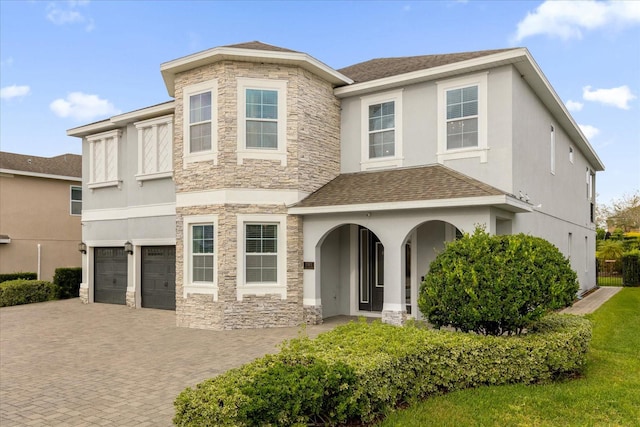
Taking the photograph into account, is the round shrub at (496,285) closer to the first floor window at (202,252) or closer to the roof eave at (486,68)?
the roof eave at (486,68)

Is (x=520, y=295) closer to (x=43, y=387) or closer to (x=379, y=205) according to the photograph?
(x=379, y=205)

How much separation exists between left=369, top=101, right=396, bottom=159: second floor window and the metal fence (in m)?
16.4

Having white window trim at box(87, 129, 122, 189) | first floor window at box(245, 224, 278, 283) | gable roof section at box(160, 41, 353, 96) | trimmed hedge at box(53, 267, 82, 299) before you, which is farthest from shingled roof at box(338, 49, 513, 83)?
trimmed hedge at box(53, 267, 82, 299)

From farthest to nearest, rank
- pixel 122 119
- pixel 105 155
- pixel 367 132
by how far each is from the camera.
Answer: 1. pixel 105 155
2. pixel 122 119
3. pixel 367 132

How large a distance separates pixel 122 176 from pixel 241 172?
7.39 m

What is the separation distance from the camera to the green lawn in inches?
208

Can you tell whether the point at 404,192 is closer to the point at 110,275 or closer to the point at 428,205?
the point at 428,205

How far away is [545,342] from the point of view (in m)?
6.62

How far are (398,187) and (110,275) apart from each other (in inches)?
489

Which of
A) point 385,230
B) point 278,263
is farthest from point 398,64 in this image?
point 278,263

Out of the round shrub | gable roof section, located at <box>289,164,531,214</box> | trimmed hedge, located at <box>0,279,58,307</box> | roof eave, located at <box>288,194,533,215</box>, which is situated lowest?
trimmed hedge, located at <box>0,279,58,307</box>

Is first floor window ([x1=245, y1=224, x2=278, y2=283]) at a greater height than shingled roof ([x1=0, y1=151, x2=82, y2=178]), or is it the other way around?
shingled roof ([x1=0, y1=151, x2=82, y2=178])

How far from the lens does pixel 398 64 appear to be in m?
14.5

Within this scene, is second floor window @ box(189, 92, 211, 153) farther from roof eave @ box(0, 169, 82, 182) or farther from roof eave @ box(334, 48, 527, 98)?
roof eave @ box(0, 169, 82, 182)
